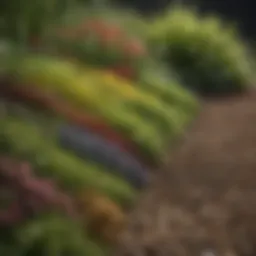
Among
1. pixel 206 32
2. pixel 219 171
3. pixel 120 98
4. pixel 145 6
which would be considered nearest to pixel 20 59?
pixel 120 98

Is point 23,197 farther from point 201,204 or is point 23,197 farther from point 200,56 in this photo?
point 200,56

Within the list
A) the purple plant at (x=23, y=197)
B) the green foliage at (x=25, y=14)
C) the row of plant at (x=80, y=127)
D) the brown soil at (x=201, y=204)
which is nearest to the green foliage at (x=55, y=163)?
the row of plant at (x=80, y=127)

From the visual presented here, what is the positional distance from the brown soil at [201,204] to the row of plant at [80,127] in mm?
143

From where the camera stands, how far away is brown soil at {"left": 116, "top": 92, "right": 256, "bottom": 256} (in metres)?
4.42

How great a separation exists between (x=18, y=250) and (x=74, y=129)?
5.88 ft

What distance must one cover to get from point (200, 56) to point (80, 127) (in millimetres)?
5734

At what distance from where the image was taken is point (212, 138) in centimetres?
746

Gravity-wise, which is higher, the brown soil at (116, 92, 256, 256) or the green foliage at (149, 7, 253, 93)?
the green foliage at (149, 7, 253, 93)

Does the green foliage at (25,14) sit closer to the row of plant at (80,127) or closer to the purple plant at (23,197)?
the row of plant at (80,127)

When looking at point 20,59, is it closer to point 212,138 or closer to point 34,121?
point 34,121

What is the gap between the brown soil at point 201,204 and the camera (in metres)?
4.42

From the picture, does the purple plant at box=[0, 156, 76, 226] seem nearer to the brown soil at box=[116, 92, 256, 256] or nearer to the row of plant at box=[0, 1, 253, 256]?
the row of plant at box=[0, 1, 253, 256]

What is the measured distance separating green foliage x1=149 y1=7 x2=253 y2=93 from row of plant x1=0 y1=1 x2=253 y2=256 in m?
0.28

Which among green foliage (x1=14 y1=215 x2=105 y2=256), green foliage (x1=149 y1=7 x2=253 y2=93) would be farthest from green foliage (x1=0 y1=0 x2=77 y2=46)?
green foliage (x1=149 y1=7 x2=253 y2=93)
